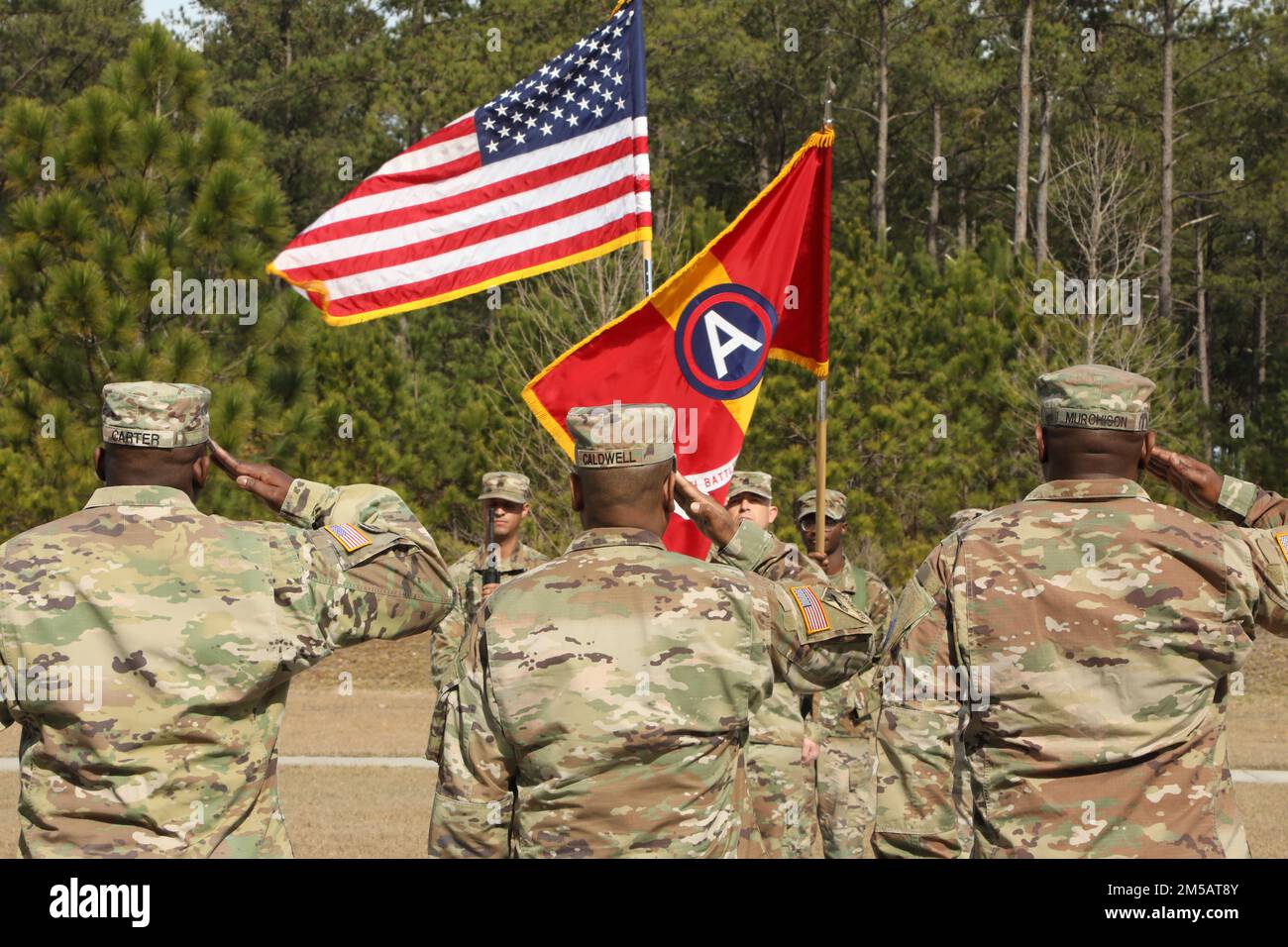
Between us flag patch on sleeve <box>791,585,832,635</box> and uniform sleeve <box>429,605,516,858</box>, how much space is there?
71 centimetres

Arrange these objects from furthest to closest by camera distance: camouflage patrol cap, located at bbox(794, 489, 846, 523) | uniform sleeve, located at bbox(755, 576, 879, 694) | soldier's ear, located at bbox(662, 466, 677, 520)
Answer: camouflage patrol cap, located at bbox(794, 489, 846, 523) < soldier's ear, located at bbox(662, 466, 677, 520) < uniform sleeve, located at bbox(755, 576, 879, 694)

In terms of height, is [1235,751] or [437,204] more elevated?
[437,204]

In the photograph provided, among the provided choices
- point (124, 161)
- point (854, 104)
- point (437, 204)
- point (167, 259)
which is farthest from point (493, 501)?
point (854, 104)

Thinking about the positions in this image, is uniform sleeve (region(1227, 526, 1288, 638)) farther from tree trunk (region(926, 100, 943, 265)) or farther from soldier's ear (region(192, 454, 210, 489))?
tree trunk (region(926, 100, 943, 265))

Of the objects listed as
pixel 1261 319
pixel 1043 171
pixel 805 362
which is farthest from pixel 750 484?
pixel 1261 319

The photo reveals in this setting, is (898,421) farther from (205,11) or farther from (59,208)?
(205,11)

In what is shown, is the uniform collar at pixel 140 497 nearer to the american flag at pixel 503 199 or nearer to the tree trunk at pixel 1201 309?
the american flag at pixel 503 199

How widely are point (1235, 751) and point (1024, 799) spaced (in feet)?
39.0

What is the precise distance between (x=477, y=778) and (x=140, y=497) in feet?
3.61

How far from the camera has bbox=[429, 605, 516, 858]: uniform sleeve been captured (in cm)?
351

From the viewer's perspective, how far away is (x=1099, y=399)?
12.9 feet

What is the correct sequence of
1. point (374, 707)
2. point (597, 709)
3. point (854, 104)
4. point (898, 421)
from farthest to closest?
1. point (854, 104)
2. point (898, 421)
3. point (374, 707)
4. point (597, 709)

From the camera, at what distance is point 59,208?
1531 centimetres

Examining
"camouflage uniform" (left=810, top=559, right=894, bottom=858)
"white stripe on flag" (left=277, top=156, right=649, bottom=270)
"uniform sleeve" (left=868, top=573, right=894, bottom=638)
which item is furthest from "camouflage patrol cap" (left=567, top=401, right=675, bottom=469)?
"uniform sleeve" (left=868, top=573, right=894, bottom=638)
